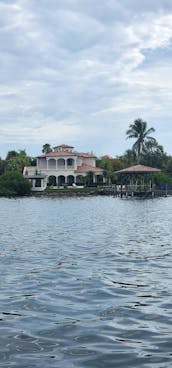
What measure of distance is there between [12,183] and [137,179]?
71.2 feet

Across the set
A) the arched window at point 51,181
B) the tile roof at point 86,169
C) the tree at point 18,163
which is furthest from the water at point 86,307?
the tree at point 18,163

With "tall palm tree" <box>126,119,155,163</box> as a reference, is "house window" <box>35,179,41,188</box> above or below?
below

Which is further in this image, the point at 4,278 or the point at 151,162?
the point at 151,162

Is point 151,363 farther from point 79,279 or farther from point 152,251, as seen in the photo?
point 152,251

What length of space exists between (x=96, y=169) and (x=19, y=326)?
92705mm

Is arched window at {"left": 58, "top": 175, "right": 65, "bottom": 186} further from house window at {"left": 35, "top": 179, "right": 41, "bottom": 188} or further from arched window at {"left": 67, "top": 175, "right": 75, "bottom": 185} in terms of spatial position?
house window at {"left": 35, "top": 179, "right": 41, "bottom": 188}

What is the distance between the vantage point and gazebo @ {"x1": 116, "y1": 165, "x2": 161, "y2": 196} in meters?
74.7

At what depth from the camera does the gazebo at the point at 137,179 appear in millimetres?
74688

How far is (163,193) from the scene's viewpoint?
279ft

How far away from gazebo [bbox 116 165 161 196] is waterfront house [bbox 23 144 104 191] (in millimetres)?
8943

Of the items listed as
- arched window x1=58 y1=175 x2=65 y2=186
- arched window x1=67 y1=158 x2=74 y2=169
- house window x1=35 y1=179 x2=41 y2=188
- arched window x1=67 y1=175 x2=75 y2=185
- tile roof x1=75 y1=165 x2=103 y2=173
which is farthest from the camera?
arched window x1=58 y1=175 x2=65 y2=186

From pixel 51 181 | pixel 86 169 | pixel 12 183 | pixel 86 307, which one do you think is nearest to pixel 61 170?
pixel 51 181

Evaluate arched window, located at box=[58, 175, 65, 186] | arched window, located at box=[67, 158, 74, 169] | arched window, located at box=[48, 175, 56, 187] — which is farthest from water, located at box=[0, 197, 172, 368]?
arched window, located at box=[58, 175, 65, 186]

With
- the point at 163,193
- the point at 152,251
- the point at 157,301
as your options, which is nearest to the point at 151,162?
the point at 163,193
